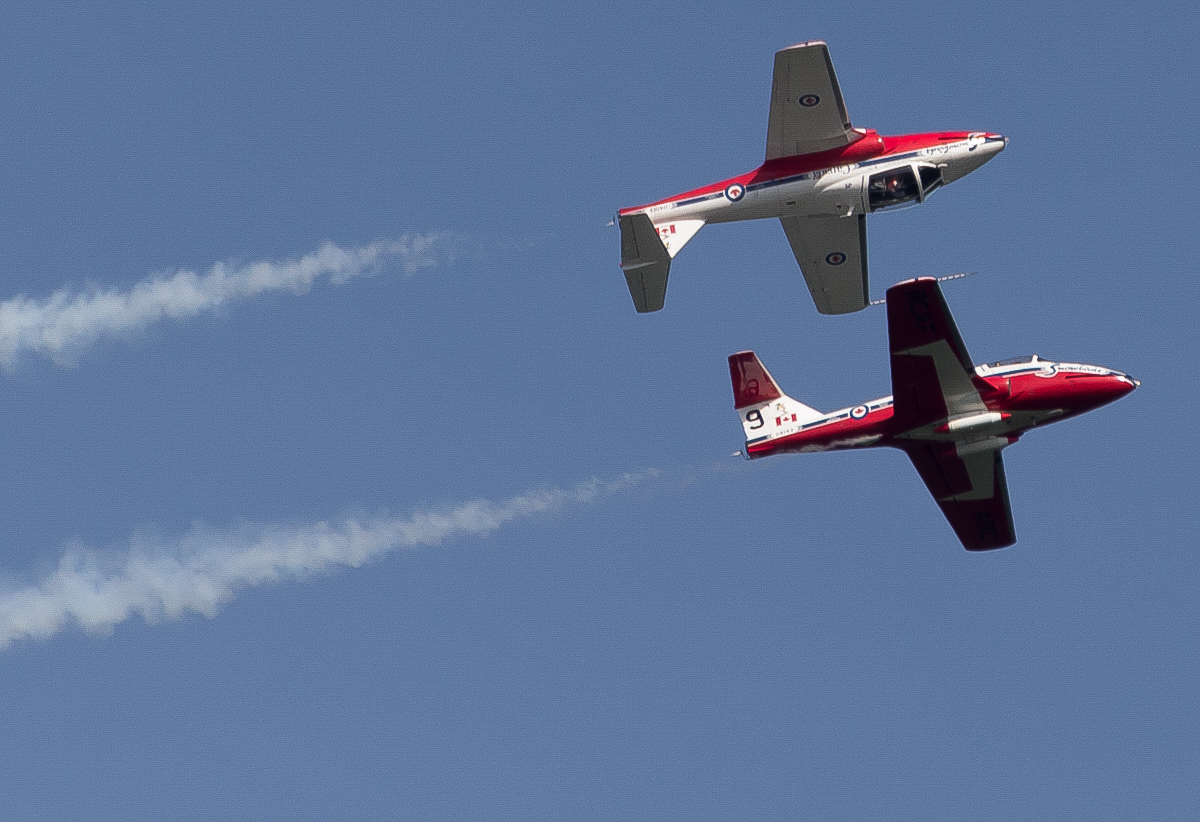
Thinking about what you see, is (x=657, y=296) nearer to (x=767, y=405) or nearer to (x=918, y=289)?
(x=767, y=405)

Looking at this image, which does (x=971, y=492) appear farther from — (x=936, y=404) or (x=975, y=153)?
(x=975, y=153)

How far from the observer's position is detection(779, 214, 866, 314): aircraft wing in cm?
7462

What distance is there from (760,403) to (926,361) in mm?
6761

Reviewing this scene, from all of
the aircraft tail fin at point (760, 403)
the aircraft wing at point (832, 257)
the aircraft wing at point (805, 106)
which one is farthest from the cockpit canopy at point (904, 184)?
the aircraft tail fin at point (760, 403)

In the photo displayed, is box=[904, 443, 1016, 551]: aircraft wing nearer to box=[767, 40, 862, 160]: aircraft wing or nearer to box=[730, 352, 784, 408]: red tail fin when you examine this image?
box=[730, 352, 784, 408]: red tail fin

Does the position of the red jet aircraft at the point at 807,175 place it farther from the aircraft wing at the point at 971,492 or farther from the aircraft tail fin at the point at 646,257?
the aircraft wing at the point at 971,492

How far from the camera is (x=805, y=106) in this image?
7100cm

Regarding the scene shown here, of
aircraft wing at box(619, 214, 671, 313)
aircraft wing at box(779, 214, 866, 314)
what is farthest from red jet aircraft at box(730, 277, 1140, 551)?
aircraft wing at box(779, 214, 866, 314)

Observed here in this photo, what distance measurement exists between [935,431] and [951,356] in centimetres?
277

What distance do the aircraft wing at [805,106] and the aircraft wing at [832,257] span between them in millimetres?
3381

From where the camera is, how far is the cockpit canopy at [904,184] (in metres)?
71.1

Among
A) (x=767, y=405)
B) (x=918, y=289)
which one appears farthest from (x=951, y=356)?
(x=767, y=405)

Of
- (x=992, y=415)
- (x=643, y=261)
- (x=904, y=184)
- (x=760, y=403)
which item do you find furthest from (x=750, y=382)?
(x=992, y=415)

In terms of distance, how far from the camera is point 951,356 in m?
66.9
